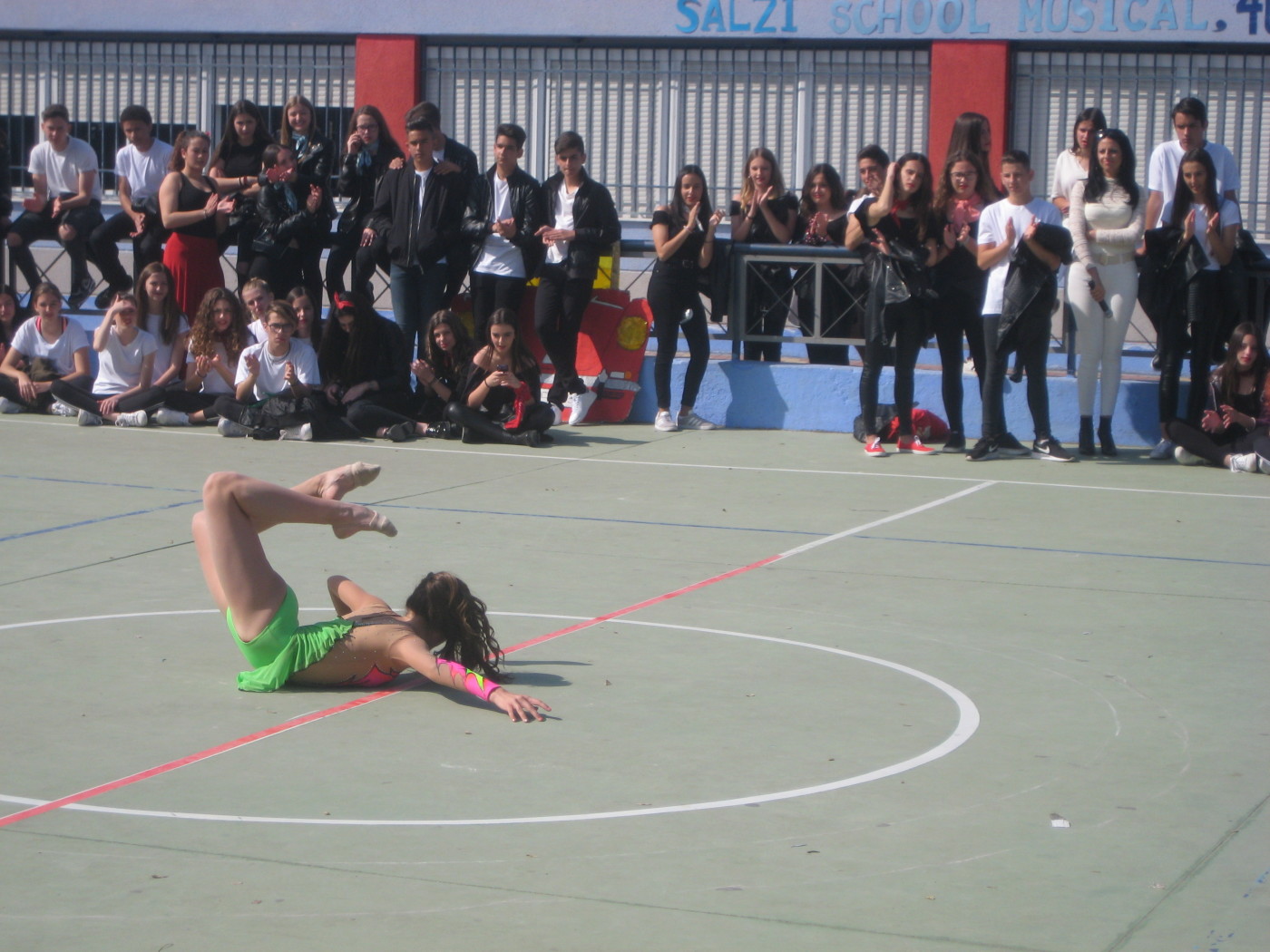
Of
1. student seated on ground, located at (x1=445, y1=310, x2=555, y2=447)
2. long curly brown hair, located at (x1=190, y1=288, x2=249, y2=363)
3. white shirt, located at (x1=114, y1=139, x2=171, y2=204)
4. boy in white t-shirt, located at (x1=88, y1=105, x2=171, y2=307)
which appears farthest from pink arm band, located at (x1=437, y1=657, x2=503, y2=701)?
white shirt, located at (x1=114, y1=139, x2=171, y2=204)

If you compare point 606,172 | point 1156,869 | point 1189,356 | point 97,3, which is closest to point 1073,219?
point 1189,356

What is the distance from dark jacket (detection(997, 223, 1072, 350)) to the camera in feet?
35.7

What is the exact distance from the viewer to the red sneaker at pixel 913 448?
11508 millimetres

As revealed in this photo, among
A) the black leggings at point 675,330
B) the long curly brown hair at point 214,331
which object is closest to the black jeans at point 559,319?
the black leggings at point 675,330

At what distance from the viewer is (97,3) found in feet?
67.9

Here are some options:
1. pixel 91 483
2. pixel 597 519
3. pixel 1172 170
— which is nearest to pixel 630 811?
pixel 597 519

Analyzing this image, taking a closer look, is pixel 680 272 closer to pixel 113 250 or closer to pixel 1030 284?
pixel 1030 284

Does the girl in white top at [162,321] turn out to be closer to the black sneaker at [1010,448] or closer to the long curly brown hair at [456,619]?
the black sneaker at [1010,448]

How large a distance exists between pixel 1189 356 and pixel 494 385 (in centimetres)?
479

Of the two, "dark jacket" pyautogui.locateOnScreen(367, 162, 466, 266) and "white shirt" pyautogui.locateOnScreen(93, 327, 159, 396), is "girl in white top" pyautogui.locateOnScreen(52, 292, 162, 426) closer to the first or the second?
"white shirt" pyautogui.locateOnScreen(93, 327, 159, 396)

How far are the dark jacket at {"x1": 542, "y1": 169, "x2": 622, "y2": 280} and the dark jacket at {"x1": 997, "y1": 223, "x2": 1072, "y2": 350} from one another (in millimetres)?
3021

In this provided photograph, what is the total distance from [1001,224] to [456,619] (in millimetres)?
6680

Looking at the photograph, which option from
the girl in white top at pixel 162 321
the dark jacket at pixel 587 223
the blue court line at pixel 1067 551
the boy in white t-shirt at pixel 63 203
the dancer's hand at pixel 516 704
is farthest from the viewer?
the boy in white t-shirt at pixel 63 203

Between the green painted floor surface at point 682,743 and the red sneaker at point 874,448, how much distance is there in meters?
2.02
